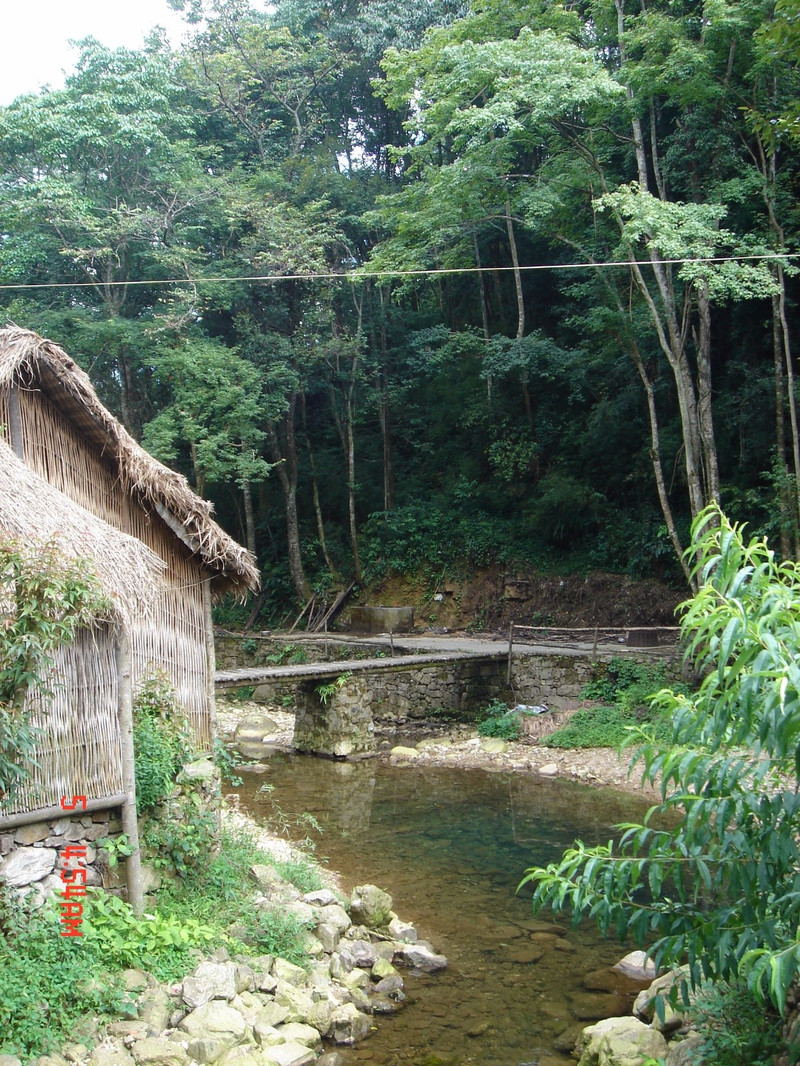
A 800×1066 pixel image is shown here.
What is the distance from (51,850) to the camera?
587 centimetres

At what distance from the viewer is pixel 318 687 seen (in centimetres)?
1485

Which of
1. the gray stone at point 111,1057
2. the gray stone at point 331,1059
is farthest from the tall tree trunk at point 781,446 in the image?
the gray stone at point 111,1057

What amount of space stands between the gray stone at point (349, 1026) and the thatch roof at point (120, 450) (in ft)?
13.2

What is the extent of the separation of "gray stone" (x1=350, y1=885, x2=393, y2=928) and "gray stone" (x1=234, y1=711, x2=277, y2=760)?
720cm

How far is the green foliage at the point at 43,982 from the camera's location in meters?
4.88

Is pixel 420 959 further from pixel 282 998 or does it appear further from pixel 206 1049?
pixel 206 1049

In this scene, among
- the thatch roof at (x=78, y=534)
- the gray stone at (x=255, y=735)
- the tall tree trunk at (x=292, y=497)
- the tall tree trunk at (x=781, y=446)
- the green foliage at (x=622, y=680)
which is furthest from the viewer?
the tall tree trunk at (x=292, y=497)

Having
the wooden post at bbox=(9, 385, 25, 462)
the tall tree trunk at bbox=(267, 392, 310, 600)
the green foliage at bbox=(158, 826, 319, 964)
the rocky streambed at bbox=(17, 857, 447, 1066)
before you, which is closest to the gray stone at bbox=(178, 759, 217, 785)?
the green foliage at bbox=(158, 826, 319, 964)

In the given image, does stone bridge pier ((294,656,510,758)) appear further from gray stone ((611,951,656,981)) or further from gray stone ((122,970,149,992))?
gray stone ((122,970,149,992))

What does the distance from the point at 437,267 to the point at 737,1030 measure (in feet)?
60.2

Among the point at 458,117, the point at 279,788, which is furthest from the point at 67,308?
the point at 279,788

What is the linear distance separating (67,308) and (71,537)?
16.3 metres

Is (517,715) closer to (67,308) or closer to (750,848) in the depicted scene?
(750,848)

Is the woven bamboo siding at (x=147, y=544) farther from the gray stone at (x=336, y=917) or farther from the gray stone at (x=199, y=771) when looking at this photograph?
the gray stone at (x=336, y=917)
